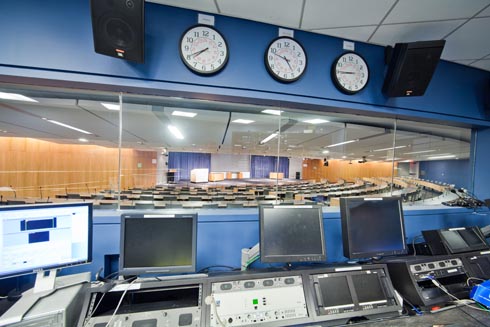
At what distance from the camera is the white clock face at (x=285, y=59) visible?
171cm

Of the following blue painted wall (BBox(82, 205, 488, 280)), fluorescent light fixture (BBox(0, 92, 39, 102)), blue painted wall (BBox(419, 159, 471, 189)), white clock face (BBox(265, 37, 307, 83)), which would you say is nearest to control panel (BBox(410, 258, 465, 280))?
blue painted wall (BBox(82, 205, 488, 280))

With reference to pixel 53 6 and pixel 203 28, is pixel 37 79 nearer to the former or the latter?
pixel 53 6

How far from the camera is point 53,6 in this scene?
1.40m

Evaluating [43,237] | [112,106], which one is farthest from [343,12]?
[43,237]

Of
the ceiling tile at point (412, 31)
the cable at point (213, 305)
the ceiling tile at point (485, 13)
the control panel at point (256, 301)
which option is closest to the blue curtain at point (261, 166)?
the ceiling tile at point (412, 31)

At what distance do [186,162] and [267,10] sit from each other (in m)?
4.45

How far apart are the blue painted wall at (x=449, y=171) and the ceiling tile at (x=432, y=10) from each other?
7.32 feet

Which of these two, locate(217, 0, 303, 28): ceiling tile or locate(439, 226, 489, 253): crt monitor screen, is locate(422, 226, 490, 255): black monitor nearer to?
locate(439, 226, 489, 253): crt monitor screen

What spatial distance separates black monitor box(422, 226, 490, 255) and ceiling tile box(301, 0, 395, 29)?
Answer: 1.82m

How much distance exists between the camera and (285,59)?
5.70 feet

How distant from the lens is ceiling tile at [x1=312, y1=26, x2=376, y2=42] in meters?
1.74

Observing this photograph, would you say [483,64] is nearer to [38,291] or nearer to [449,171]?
[449,171]

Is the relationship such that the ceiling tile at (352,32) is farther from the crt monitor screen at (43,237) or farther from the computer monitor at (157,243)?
the crt monitor screen at (43,237)

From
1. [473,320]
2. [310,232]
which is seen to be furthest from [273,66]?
[473,320]
